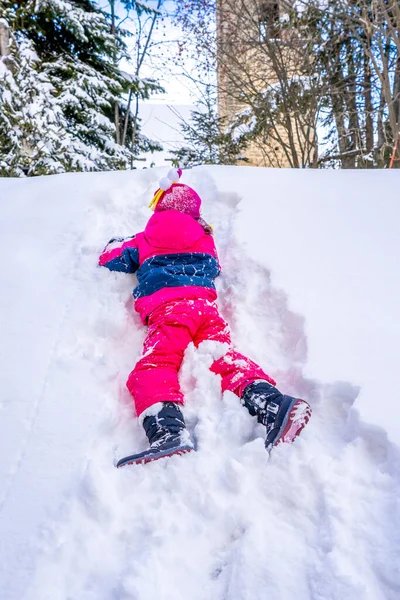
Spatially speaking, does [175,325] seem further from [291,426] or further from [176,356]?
[291,426]

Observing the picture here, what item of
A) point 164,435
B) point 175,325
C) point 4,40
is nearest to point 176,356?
point 175,325

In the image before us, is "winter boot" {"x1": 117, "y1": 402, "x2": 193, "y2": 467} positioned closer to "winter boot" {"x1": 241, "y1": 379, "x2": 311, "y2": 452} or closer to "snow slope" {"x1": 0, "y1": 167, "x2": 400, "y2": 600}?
"snow slope" {"x1": 0, "y1": 167, "x2": 400, "y2": 600}

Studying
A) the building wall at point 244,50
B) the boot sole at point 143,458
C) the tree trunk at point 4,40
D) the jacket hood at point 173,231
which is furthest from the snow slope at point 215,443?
the tree trunk at point 4,40

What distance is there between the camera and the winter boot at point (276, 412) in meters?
1.63

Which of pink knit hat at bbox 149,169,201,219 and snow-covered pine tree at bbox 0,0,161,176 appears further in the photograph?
snow-covered pine tree at bbox 0,0,161,176

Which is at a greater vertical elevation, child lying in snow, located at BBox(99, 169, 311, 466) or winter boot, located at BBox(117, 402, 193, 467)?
child lying in snow, located at BBox(99, 169, 311, 466)

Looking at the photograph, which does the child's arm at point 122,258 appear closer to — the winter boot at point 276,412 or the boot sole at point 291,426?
the winter boot at point 276,412

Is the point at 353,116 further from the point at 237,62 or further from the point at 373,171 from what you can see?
the point at 373,171

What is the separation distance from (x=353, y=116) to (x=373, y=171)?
497 cm

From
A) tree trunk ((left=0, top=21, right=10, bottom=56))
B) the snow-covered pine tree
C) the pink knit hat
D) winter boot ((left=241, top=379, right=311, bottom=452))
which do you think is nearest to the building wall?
the snow-covered pine tree

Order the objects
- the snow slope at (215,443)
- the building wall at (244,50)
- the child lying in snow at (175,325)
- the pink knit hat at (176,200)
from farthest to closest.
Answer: the building wall at (244,50) → the pink knit hat at (176,200) → the child lying in snow at (175,325) → the snow slope at (215,443)

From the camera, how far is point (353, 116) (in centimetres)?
891

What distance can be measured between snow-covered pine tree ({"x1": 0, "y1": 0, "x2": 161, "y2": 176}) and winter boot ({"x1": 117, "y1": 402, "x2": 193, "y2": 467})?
695 centimetres

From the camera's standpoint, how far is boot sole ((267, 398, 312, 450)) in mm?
1623
